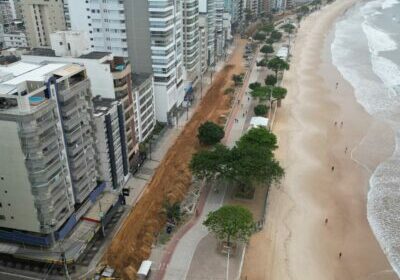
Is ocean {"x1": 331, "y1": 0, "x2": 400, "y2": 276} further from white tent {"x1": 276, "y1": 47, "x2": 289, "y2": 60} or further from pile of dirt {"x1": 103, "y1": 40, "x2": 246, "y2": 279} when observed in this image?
pile of dirt {"x1": 103, "y1": 40, "x2": 246, "y2": 279}

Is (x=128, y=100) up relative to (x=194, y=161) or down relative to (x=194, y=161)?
up

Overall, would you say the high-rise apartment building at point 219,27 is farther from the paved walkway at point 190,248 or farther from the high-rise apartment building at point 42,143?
the high-rise apartment building at point 42,143

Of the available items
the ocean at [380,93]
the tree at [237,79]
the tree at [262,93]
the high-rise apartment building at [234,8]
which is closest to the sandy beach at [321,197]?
the ocean at [380,93]

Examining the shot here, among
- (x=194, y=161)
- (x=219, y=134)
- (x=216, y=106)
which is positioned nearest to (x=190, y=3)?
(x=216, y=106)

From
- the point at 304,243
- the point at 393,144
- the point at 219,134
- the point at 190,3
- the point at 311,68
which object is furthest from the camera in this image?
the point at 311,68

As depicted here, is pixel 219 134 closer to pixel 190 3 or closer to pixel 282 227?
pixel 282 227
